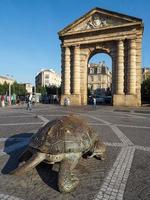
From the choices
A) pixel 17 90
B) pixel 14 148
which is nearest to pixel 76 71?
pixel 14 148

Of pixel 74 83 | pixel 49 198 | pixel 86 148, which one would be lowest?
pixel 49 198

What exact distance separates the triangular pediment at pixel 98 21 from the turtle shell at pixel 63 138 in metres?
33.2

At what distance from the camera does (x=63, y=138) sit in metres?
5.23

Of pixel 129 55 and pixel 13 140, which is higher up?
pixel 129 55

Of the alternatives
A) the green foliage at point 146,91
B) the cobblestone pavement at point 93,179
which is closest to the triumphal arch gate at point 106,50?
the green foliage at point 146,91

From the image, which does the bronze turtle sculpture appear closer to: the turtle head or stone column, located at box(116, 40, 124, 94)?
the turtle head

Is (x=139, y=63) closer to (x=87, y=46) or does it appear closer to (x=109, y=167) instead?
(x=87, y=46)

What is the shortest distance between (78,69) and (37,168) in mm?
34750

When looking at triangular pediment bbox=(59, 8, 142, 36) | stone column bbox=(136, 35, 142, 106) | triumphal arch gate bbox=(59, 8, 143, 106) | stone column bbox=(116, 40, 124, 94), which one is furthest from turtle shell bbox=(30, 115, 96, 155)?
triangular pediment bbox=(59, 8, 142, 36)

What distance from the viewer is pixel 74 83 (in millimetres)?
39844

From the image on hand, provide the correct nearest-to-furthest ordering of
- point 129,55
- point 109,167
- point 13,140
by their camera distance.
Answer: point 109,167 → point 13,140 → point 129,55

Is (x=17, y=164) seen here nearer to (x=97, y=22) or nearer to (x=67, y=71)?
(x=67, y=71)

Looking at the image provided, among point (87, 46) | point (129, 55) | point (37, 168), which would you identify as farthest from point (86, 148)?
point (87, 46)

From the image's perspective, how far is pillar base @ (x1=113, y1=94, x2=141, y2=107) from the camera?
3588 cm
